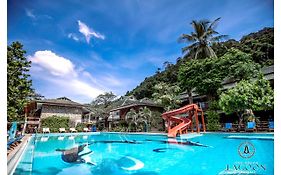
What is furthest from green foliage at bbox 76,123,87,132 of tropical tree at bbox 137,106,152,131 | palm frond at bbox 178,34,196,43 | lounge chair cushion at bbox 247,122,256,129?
lounge chair cushion at bbox 247,122,256,129

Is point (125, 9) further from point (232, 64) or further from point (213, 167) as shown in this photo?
point (232, 64)

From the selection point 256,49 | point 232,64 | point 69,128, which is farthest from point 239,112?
point 69,128

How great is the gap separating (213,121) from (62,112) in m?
10.1

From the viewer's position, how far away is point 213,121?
11422 mm

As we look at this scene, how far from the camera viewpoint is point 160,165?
12.7 feet

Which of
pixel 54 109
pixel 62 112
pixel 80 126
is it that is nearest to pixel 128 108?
pixel 80 126

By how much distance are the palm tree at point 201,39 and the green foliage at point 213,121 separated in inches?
182

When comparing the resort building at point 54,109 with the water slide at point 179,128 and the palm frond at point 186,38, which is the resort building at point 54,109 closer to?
the water slide at point 179,128

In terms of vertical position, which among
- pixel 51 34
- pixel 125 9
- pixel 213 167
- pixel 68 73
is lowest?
pixel 213 167

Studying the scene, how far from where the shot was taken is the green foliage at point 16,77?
3.10 m

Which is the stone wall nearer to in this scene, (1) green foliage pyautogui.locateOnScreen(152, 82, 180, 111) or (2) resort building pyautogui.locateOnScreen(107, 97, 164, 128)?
(2) resort building pyautogui.locateOnScreen(107, 97, 164, 128)

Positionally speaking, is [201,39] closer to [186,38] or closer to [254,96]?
[186,38]
